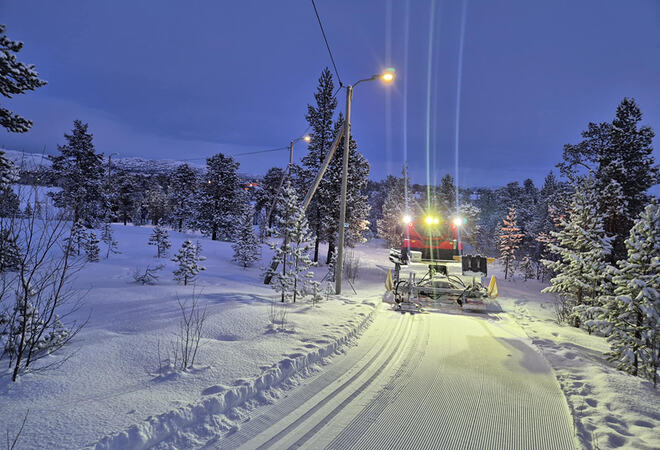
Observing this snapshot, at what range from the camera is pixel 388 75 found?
10.7 metres

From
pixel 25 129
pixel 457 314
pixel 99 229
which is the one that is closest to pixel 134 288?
pixel 25 129

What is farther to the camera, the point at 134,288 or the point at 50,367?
the point at 134,288

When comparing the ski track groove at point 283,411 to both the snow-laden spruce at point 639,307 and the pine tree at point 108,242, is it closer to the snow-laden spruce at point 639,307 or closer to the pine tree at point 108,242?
the snow-laden spruce at point 639,307

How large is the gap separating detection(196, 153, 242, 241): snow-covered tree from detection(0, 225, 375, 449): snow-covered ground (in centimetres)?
→ 2895

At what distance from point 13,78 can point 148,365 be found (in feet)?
20.0

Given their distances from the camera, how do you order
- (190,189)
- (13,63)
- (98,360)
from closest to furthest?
(98,360) → (13,63) → (190,189)

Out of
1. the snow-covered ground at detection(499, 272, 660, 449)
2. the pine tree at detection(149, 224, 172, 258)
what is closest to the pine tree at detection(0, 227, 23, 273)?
the snow-covered ground at detection(499, 272, 660, 449)

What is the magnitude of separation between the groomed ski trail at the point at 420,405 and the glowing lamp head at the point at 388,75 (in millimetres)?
8748

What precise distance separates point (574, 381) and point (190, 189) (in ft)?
196

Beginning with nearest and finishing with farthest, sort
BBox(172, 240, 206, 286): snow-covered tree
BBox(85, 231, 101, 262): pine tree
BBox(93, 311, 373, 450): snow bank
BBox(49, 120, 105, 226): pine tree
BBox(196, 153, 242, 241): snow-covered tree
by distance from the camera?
BBox(93, 311, 373, 450): snow bank < BBox(172, 240, 206, 286): snow-covered tree < BBox(85, 231, 101, 262): pine tree < BBox(49, 120, 105, 226): pine tree < BBox(196, 153, 242, 241): snow-covered tree

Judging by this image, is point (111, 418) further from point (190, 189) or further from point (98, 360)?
point (190, 189)

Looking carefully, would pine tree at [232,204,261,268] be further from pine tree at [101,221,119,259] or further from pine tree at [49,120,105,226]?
pine tree at [49,120,105,226]

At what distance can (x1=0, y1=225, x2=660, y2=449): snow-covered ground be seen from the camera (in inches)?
129

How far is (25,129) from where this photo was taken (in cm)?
636
